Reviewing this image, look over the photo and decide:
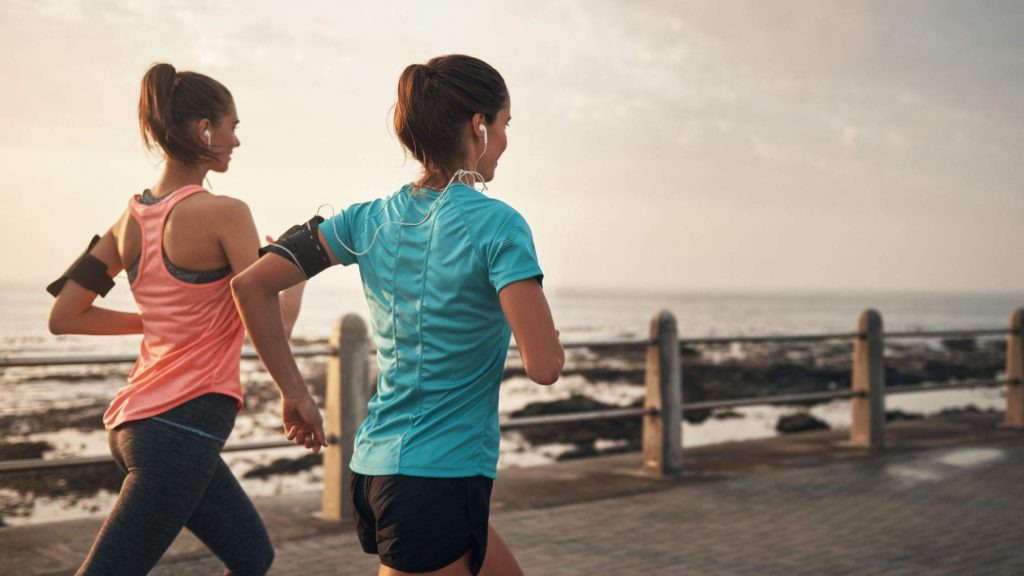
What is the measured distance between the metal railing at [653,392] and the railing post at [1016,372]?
0.01 metres

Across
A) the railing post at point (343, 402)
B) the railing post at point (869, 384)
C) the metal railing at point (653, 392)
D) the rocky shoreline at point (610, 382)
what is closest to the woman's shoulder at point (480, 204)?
the metal railing at point (653, 392)

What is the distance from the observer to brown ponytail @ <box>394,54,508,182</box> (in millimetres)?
2137

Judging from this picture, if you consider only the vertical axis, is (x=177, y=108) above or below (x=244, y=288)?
above

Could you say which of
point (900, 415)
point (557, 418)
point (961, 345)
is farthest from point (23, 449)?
point (961, 345)

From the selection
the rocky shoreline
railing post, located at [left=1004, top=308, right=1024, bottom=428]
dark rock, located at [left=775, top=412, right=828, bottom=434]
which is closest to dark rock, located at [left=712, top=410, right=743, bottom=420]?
the rocky shoreline

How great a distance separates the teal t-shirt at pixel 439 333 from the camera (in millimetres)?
2096

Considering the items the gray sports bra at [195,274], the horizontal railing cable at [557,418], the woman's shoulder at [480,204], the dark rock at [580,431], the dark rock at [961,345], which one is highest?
the woman's shoulder at [480,204]

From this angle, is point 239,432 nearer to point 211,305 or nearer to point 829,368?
point 211,305

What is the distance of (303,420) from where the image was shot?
2398mm

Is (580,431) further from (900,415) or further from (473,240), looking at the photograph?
(473,240)

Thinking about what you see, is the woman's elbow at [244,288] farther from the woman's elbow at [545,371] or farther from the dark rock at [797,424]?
the dark rock at [797,424]

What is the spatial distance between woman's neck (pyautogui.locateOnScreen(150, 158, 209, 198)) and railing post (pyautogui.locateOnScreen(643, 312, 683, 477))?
597 centimetres

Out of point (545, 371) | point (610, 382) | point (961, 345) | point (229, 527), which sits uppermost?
point (545, 371)

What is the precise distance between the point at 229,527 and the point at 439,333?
1066 mm
